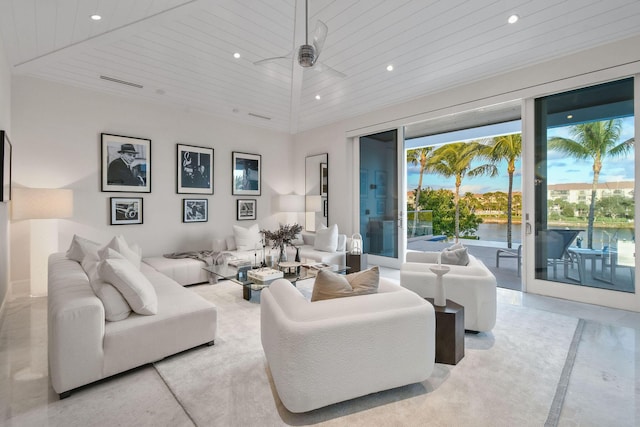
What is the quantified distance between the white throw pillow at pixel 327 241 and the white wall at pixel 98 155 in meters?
1.76

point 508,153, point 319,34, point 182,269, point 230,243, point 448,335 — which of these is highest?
point 319,34

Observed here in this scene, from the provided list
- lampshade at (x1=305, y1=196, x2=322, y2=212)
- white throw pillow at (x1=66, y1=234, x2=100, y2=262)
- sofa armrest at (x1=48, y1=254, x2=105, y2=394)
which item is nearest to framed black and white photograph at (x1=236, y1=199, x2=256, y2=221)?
lampshade at (x1=305, y1=196, x2=322, y2=212)

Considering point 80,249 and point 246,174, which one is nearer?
point 80,249

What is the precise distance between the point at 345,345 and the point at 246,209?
517 centimetres

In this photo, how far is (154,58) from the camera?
4047mm

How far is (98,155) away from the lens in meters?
4.80

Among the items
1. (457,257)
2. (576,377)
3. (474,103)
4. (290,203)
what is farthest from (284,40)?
(576,377)

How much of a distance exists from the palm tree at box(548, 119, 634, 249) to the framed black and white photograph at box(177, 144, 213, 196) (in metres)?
5.61

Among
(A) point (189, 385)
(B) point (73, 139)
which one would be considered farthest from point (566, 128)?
(B) point (73, 139)

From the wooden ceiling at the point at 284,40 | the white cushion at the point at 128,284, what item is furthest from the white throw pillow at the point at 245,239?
the white cushion at the point at 128,284

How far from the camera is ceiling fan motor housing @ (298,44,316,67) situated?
284 cm

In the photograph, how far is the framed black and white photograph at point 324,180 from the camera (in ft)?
22.6

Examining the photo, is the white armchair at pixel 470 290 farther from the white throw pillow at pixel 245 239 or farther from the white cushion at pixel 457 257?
the white throw pillow at pixel 245 239

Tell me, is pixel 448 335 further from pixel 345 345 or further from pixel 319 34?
pixel 319 34
